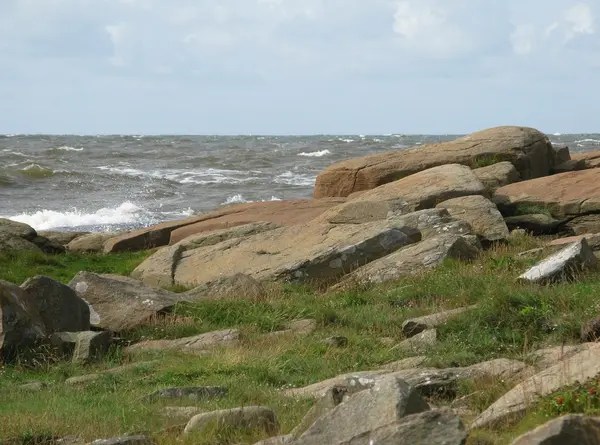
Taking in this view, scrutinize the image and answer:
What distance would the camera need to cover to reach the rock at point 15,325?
9422 millimetres

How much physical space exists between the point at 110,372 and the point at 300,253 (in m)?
5.54

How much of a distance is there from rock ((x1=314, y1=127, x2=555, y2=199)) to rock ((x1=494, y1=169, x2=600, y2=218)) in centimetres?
205

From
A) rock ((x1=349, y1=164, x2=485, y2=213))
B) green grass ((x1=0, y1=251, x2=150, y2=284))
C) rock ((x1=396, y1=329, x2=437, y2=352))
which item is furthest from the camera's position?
rock ((x1=349, y1=164, x2=485, y2=213))

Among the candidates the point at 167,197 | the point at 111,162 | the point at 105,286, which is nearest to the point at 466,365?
the point at 105,286

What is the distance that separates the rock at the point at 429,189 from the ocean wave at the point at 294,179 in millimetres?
20240

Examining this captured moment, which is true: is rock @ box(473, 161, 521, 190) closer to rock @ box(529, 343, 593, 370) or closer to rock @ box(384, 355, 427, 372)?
rock @ box(384, 355, 427, 372)

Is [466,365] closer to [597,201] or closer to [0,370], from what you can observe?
[0,370]

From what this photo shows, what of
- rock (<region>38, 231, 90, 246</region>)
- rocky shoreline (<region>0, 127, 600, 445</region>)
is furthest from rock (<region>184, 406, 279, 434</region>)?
rock (<region>38, 231, 90, 246</region>)

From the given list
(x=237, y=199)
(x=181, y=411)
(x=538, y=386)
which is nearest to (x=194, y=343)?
(x=181, y=411)

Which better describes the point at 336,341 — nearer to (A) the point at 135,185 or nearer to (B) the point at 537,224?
(B) the point at 537,224

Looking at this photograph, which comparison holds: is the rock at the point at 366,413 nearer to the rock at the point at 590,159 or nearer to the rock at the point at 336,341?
the rock at the point at 336,341

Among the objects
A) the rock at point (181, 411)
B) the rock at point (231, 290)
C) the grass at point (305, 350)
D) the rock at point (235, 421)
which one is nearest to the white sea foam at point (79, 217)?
the rock at point (231, 290)

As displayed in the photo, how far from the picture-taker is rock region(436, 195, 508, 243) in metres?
14.2

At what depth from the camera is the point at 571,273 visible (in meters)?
10.4
